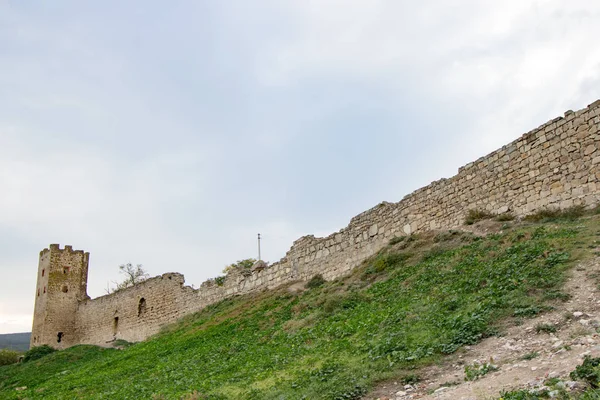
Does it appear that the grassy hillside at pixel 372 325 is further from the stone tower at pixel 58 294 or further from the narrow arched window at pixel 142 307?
the stone tower at pixel 58 294

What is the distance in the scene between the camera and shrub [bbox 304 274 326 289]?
18328 mm

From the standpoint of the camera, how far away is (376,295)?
1194cm

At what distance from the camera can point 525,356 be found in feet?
20.4

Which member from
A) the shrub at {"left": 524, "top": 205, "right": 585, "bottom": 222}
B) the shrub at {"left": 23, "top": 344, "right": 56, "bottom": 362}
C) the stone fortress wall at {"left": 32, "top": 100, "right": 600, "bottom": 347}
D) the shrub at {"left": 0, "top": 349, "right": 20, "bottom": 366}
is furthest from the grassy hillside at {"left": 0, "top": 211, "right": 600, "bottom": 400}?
the shrub at {"left": 0, "top": 349, "right": 20, "bottom": 366}

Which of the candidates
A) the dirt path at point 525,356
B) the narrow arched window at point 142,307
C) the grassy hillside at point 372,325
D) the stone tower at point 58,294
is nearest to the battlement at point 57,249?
the stone tower at point 58,294

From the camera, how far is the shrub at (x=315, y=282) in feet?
60.1

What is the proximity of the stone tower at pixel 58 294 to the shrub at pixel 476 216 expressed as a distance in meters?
31.3

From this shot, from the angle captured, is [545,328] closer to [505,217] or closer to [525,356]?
[525,356]

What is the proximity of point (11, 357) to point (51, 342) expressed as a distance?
6.23 m

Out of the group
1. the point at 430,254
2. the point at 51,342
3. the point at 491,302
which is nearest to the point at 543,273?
the point at 491,302

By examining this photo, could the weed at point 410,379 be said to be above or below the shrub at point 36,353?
below

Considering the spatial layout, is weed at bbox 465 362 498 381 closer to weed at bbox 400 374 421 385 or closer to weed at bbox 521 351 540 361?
weed at bbox 521 351 540 361

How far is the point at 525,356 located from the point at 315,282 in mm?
12476

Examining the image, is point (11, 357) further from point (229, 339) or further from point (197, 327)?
point (229, 339)
